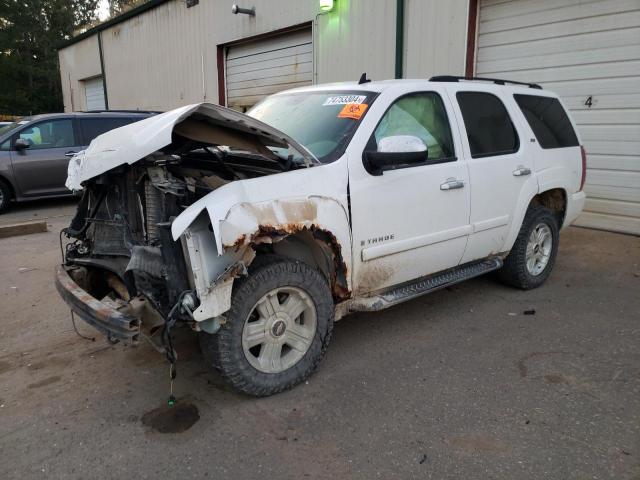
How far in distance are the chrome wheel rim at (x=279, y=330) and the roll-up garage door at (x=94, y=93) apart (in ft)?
66.7

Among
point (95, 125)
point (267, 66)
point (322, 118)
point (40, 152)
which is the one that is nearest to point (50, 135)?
point (40, 152)

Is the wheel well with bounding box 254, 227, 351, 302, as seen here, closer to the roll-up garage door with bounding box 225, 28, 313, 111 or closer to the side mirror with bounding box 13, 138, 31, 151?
the side mirror with bounding box 13, 138, 31, 151

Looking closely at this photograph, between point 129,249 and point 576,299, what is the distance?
13.1ft

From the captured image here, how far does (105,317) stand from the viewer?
8.79 ft

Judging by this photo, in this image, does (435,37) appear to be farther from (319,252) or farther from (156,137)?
(156,137)

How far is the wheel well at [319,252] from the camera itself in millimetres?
3135

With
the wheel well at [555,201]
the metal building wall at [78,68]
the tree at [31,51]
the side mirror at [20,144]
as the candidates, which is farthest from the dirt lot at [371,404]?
the tree at [31,51]

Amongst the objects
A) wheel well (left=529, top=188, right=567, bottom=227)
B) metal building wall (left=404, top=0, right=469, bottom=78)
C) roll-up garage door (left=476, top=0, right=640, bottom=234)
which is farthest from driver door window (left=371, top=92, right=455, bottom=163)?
metal building wall (left=404, top=0, right=469, bottom=78)

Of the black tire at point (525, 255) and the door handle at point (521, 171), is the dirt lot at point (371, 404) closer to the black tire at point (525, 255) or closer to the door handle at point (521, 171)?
the black tire at point (525, 255)

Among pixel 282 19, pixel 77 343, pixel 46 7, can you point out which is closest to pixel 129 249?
pixel 77 343

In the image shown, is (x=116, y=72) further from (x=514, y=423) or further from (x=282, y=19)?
(x=514, y=423)

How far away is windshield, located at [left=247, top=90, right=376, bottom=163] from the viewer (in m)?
3.40

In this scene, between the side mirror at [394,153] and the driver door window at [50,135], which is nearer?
the side mirror at [394,153]

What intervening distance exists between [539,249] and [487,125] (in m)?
1.48
